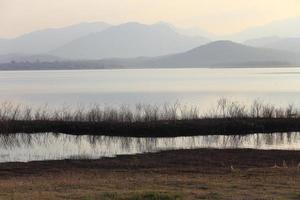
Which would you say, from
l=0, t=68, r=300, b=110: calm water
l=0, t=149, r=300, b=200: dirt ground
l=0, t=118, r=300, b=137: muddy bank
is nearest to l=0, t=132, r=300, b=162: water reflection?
l=0, t=118, r=300, b=137: muddy bank

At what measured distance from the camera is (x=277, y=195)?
1144cm

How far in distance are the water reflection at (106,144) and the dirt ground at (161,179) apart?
4.32 m

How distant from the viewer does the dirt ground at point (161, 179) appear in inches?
451

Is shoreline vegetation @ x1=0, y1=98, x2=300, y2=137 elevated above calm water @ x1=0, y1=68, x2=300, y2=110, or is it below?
below

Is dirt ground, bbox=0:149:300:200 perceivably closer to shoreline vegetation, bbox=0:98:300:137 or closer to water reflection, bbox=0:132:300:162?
water reflection, bbox=0:132:300:162

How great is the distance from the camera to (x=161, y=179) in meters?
14.8

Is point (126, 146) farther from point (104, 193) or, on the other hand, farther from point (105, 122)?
point (104, 193)

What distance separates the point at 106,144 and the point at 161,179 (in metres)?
16.3

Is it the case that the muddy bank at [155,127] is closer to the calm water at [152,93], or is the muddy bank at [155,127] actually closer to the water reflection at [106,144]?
the water reflection at [106,144]

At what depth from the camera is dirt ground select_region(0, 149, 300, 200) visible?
11459 millimetres

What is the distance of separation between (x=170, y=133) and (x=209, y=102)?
27853mm

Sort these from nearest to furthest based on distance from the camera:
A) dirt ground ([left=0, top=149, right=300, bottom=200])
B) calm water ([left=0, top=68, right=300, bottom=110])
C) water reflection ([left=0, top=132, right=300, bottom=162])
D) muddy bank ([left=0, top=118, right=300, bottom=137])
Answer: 1. dirt ground ([left=0, top=149, right=300, bottom=200])
2. water reflection ([left=0, top=132, right=300, bottom=162])
3. muddy bank ([left=0, top=118, right=300, bottom=137])
4. calm water ([left=0, top=68, right=300, bottom=110])

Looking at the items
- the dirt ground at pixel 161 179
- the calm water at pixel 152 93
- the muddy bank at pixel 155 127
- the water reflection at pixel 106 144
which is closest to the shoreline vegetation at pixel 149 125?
the muddy bank at pixel 155 127

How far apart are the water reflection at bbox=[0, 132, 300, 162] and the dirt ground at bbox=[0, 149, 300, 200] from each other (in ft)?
14.2
